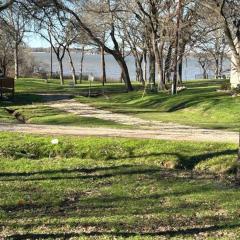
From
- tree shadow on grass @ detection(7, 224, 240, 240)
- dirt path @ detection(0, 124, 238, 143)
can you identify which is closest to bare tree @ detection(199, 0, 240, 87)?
dirt path @ detection(0, 124, 238, 143)

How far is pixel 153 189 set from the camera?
10.0 meters

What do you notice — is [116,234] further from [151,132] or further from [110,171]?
[151,132]

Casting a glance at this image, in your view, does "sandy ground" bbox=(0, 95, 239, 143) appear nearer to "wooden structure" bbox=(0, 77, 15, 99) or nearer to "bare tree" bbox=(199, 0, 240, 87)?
"bare tree" bbox=(199, 0, 240, 87)

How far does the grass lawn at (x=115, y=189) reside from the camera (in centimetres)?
718

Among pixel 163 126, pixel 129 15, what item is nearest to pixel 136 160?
pixel 163 126

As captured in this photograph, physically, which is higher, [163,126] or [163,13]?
[163,13]

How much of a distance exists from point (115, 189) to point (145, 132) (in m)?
6.69

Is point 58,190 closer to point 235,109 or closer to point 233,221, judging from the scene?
point 233,221

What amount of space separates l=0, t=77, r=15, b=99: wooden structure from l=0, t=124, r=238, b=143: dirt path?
15369 millimetres

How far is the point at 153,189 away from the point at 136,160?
3.37 meters

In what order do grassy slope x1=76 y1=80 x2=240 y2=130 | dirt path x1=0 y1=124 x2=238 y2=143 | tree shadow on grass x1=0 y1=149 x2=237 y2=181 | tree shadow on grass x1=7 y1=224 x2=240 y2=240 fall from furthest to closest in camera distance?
grassy slope x1=76 y1=80 x2=240 y2=130 → dirt path x1=0 y1=124 x2=238 y2=143 → tree shadow on grass x1=0 y1=149 x2=237 y2=181 → tree shadow on grass x1=7 y1=224 x2=240 y2=240

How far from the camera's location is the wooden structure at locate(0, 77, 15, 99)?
3288 cm

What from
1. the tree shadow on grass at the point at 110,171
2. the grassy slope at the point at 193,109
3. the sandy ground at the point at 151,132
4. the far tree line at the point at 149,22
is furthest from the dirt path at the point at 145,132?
the far tree line at the point at 149,22

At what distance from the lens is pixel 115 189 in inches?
392
